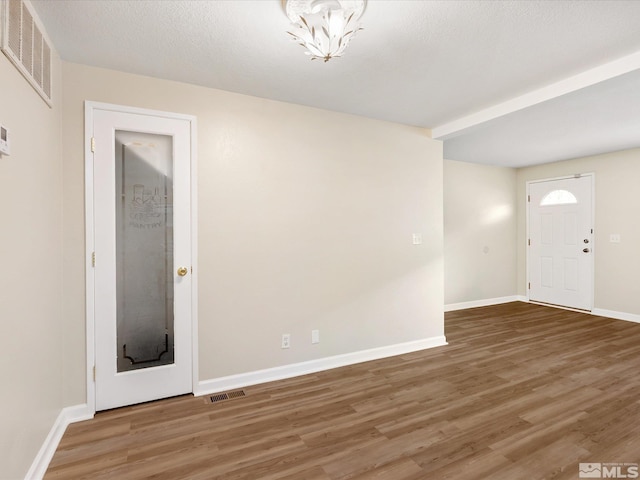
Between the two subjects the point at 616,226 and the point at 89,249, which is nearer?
the point at 89,249

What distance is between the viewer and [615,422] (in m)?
2.31

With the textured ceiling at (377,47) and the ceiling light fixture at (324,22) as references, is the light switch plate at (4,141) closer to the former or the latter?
the textured ceiling at (377,47)

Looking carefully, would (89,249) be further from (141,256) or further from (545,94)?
(545,94)

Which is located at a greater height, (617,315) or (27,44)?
(27,44)

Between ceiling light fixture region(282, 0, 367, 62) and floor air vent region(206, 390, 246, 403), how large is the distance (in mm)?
2561

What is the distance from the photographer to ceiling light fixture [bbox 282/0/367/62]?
1.70 metres

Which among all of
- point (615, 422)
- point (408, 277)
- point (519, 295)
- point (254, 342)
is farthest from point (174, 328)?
point (519, 295)

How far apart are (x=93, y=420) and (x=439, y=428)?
241 cm

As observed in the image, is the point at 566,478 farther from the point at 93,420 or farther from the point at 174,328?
the point at 93,420

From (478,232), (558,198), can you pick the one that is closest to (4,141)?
(478,232)

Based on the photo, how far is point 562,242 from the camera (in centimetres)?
579

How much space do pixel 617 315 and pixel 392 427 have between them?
490 cm

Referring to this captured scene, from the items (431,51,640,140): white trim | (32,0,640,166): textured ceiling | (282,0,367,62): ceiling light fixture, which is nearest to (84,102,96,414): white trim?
(32,0,640,166): textured ceiling

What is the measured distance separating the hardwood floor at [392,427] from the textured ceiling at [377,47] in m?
2.44
